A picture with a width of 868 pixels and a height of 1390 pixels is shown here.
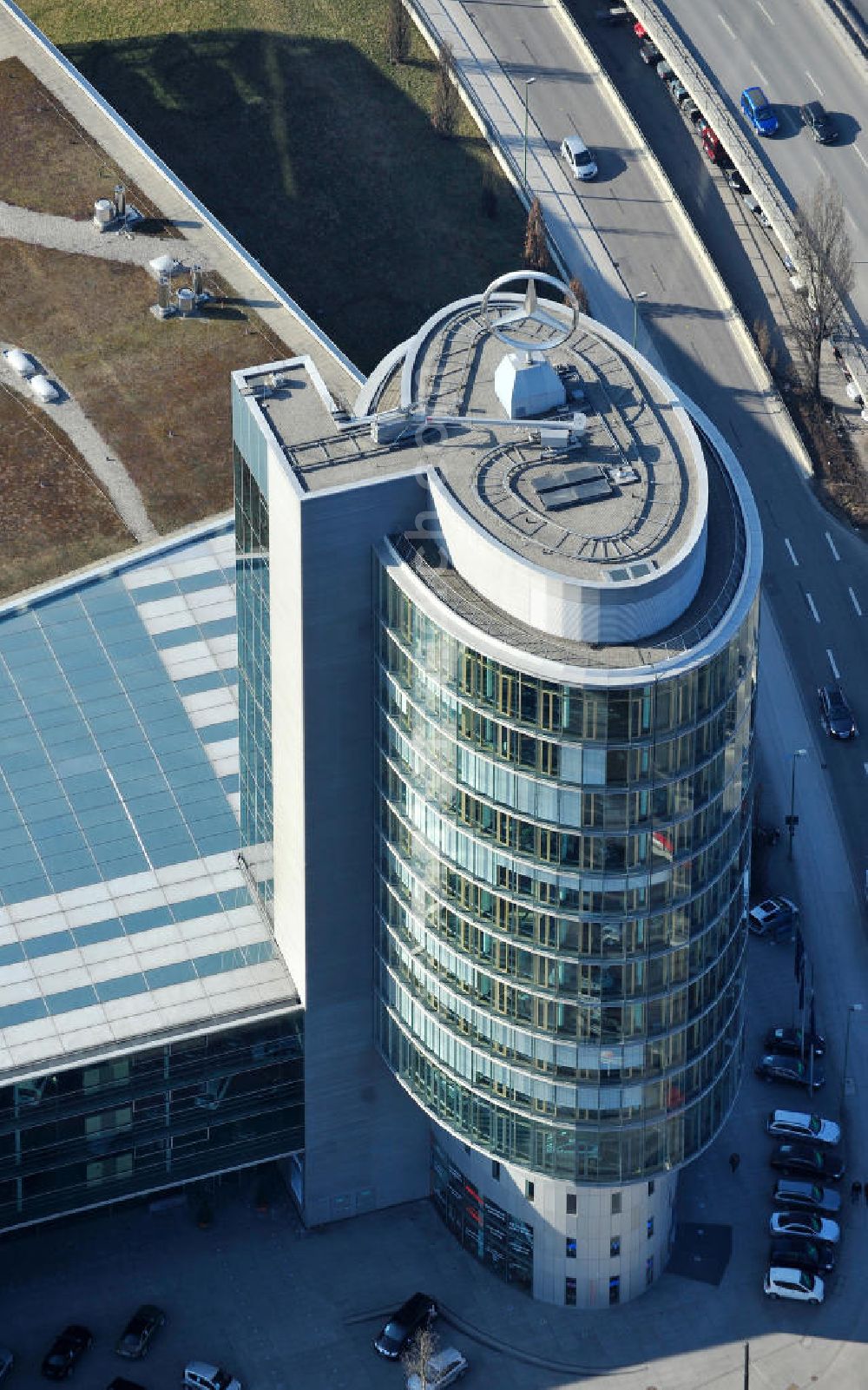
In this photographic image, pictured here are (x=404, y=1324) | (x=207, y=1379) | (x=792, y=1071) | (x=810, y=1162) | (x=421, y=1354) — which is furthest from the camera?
(x=792, y=1071)

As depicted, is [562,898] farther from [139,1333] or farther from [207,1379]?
[139,1333]

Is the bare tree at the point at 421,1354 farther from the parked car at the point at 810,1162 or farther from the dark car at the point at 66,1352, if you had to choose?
the parked car at the point at 810,1162

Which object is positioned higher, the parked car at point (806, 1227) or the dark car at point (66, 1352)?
the parked car at point (806, 1227)

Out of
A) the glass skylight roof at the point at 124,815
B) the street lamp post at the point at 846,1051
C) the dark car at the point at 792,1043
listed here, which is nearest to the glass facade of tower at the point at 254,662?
the glass skylight roof at the point at 124,815

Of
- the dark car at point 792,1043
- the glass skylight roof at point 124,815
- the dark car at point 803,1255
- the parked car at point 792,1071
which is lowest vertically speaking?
the dark car at point 803,1255

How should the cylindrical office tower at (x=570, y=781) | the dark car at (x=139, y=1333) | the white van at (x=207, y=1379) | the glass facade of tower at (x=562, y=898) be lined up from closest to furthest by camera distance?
the cylindrical office tower at (x=570, y=781), the glass facade of tower at (x=562, y=898), the white van at (x=207, y=1379), the dark car at (x=139, y=1333)

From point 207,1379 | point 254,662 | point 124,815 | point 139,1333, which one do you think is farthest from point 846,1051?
point 139,1333

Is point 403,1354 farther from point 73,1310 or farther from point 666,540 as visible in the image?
point 666,540
